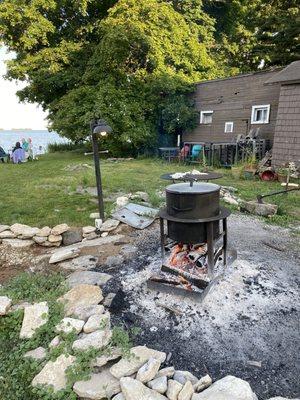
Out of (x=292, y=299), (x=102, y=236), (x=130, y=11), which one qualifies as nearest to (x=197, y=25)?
(x=130, y=11)

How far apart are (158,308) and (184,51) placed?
16645 mm

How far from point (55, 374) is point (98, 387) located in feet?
1.36

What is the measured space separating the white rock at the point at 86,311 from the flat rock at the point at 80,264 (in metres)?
1.02

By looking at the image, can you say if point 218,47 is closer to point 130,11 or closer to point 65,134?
point 130,11

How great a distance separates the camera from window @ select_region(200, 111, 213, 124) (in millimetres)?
15227

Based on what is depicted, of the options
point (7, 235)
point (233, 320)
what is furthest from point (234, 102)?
point (233, 320)

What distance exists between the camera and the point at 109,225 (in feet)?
18.1

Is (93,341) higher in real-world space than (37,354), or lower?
higher

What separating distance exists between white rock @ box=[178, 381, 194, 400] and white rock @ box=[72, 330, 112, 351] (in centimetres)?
82

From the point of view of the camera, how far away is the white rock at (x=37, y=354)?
2.75 metres

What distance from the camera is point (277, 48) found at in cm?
2030

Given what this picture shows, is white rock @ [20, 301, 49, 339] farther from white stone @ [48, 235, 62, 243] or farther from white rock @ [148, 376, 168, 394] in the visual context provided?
white stone @ [48, 235, 62, 243]

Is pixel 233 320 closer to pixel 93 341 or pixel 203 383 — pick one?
pixel 203 383

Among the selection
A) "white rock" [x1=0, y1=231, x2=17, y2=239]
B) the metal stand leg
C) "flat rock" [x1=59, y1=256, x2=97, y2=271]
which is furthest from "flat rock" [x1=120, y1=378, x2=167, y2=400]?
"white rock" [x1=0, y1=231, x2=17, y2=239]
